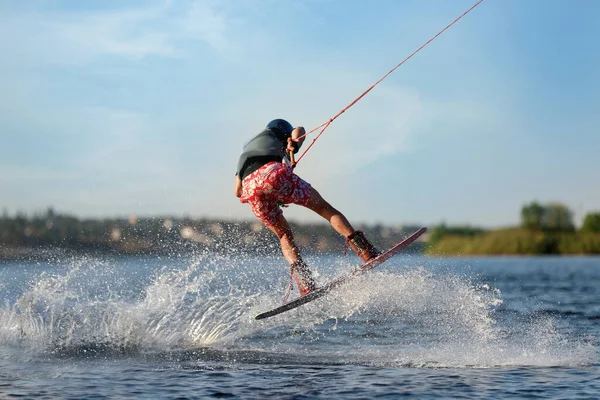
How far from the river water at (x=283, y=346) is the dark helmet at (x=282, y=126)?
188 centimetres

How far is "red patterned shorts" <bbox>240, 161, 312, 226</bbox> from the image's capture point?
9.64m

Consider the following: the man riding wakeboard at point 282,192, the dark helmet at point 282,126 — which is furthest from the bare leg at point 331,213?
the dark helmet at point 282,126

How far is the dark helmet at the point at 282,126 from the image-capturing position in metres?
10.1

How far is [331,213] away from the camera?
985 centimetres

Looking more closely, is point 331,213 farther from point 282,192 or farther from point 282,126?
point 282,126

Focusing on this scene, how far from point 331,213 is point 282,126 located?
4.22 feet

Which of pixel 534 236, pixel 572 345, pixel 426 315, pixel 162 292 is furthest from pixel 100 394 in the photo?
pixel 534 236

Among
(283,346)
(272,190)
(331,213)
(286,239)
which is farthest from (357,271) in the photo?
(283,346)

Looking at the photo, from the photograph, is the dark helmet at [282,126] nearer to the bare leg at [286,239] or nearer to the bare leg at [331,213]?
the bare leg at [331,213]

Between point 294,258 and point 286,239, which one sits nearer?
point 294,258


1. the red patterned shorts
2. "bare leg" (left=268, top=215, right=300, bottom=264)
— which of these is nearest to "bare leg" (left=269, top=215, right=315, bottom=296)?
"bare leg" (left=268, top=215, right=300, bottom=264)

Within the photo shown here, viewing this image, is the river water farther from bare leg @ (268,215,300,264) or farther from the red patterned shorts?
the red patterned shorts

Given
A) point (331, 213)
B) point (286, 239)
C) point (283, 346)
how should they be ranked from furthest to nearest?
point (283, 346) → point (286, 239) → point (331, 213)

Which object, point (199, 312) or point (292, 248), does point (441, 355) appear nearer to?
point (292, 248)
